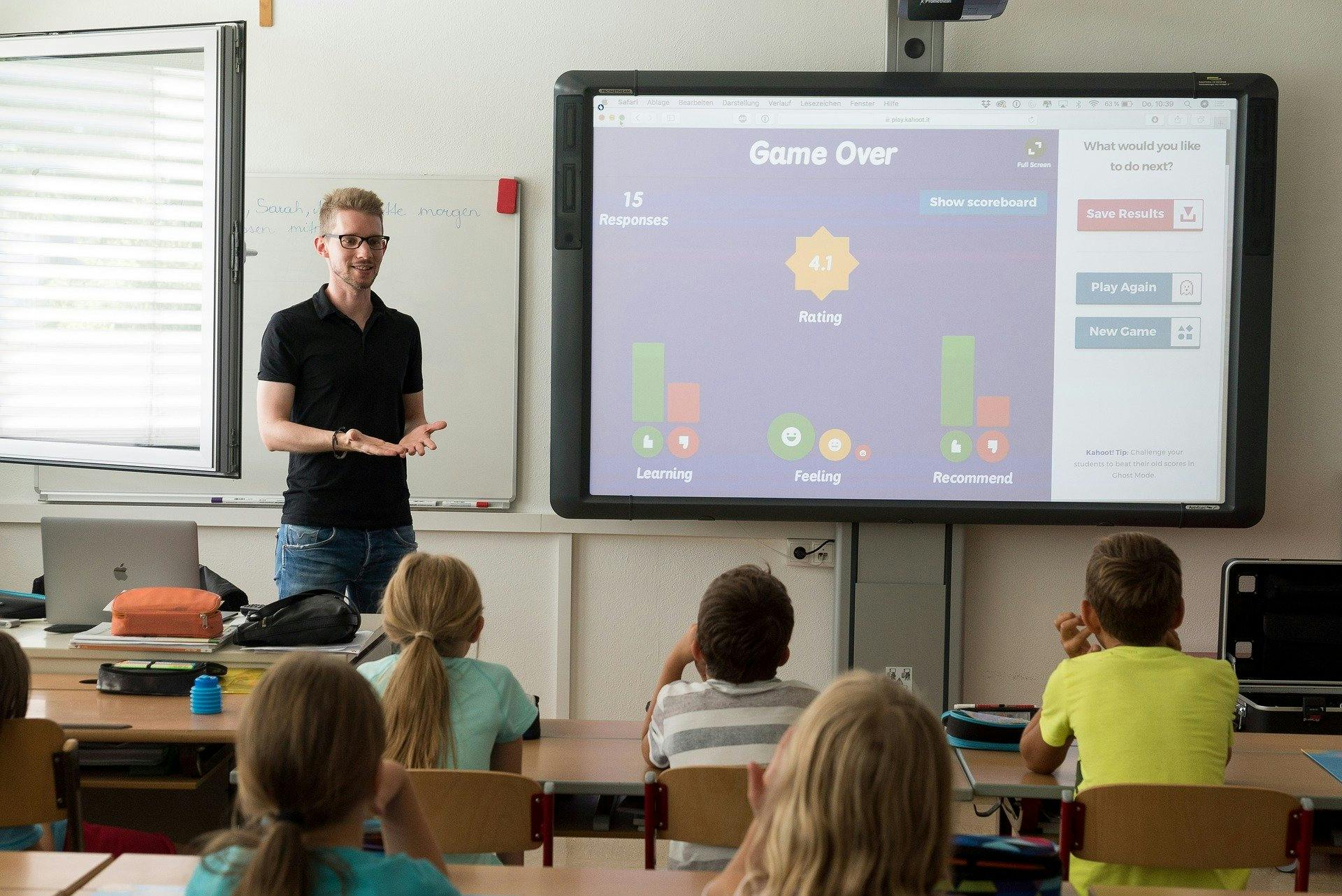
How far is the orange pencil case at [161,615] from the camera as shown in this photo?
110 inches

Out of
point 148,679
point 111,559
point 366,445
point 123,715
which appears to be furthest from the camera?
point 366,445

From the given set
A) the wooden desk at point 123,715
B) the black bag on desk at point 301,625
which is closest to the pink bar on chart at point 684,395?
the black bag on desk at point 301,625

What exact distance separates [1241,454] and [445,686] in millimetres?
3016

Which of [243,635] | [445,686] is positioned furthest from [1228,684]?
[243,635]

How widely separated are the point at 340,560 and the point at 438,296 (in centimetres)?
131

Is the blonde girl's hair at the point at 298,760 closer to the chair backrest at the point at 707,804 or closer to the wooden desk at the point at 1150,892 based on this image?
the chair backrest at the point at 707,804

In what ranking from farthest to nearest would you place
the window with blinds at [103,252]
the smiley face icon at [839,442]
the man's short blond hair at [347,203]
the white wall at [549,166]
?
1. the white wall at [549,166]
2. the smiley face icon at [839,442]
3. the window with blinds at [103,252]
4. the man's short blond hair at [347,203]

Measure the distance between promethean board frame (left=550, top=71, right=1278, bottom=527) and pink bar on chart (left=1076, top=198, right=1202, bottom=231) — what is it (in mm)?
140

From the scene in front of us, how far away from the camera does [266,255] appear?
4.32 meters

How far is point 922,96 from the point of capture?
405 centimetres

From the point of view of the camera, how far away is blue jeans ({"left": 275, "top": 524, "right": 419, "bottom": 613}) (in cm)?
330

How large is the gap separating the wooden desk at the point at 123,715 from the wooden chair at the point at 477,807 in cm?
58

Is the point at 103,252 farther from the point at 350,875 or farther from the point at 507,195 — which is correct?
the point at 350,875

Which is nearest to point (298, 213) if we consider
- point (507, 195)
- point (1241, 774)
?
point (507, 195)
